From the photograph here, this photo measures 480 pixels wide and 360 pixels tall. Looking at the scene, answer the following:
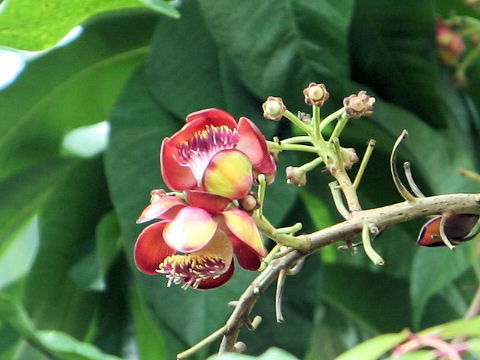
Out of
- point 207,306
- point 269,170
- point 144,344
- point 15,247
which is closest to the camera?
point 269,170

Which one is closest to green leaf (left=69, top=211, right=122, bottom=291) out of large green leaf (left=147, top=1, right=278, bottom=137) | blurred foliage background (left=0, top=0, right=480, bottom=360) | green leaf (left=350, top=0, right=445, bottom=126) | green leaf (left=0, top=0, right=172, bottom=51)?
blurred foliage background (left=0, top=0, right=480, bottom=360)

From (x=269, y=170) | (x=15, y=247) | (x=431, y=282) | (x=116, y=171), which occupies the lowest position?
(x=15, y=247)

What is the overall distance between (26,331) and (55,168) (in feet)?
1.15

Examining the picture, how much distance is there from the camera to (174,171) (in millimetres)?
298

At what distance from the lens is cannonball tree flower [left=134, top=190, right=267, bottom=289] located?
0.28m

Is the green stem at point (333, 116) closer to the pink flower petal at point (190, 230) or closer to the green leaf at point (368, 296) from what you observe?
the pink flower petal at point (190, 230)

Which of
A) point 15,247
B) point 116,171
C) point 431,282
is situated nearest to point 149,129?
point 116,171

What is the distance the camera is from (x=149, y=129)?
0.72 meters

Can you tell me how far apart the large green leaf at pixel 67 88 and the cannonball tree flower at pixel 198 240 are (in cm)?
53

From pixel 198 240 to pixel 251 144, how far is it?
44 mm

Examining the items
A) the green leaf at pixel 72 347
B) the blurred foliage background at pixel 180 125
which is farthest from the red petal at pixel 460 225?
the blurred foliage background at pixel 180 125

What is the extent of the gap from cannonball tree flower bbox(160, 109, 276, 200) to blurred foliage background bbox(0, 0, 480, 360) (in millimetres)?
340

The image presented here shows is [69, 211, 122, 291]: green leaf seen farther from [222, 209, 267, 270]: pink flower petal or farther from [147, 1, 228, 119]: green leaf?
[222, 209, 267, 270]: pink flower petal

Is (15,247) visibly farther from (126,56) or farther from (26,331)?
(26,331)
